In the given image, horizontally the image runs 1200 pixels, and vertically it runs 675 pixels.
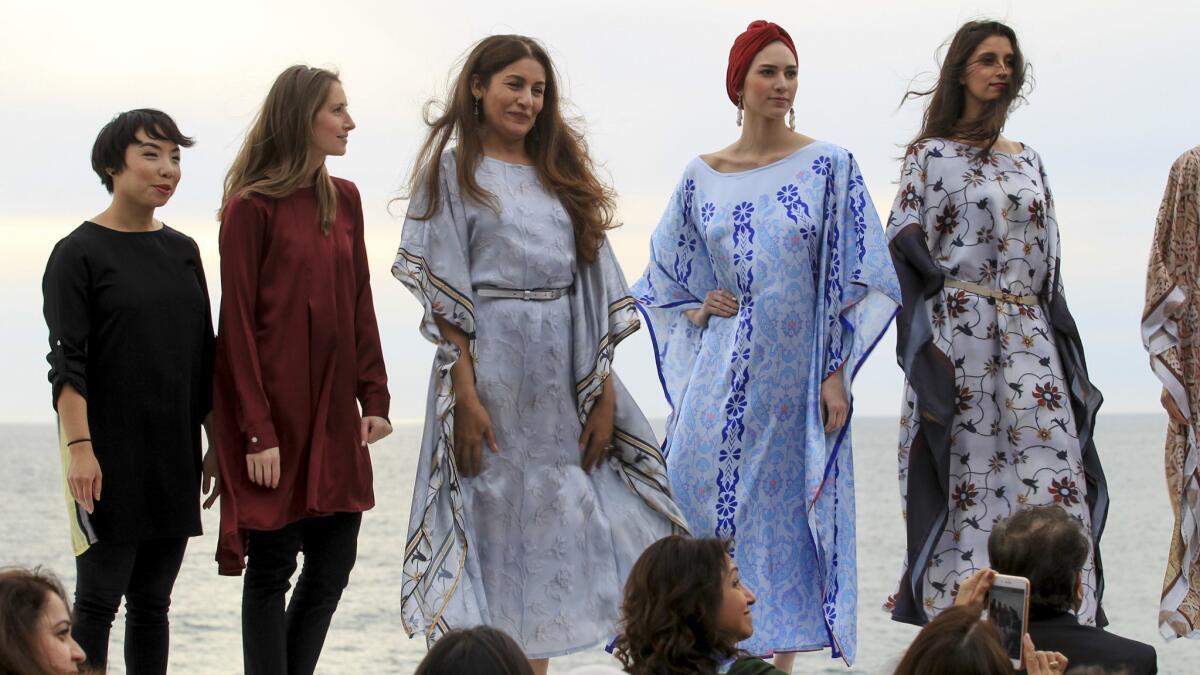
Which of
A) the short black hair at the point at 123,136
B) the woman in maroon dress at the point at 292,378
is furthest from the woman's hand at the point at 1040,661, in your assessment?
the short black hair at the point at 123,136

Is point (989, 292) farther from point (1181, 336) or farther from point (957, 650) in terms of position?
point (957, 650)

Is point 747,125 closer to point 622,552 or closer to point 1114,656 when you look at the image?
point 622,552

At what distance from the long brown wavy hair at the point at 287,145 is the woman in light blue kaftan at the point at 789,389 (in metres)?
1.17

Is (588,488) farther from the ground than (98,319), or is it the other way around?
(98,319)

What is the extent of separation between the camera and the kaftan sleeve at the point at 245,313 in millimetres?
4059

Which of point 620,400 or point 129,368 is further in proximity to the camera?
point 620,400

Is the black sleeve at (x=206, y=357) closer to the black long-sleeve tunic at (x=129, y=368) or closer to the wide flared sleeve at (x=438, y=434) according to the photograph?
the black long-sleeve tunic at (x=129, y=368)

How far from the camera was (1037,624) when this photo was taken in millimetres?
3418

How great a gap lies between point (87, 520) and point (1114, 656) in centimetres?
221

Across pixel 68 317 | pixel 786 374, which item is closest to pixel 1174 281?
pixel 786 374

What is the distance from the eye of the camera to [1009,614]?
126 inches

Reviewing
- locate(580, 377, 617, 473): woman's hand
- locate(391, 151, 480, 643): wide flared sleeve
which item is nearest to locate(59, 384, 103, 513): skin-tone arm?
locate(391, 151, 480, 643): wide flared sleeve

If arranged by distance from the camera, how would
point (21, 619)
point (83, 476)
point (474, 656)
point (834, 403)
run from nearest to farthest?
point (474, 656), point (21, 619), point (83, 476), point (834, 403)

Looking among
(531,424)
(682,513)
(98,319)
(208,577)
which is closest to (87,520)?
(98,319)
